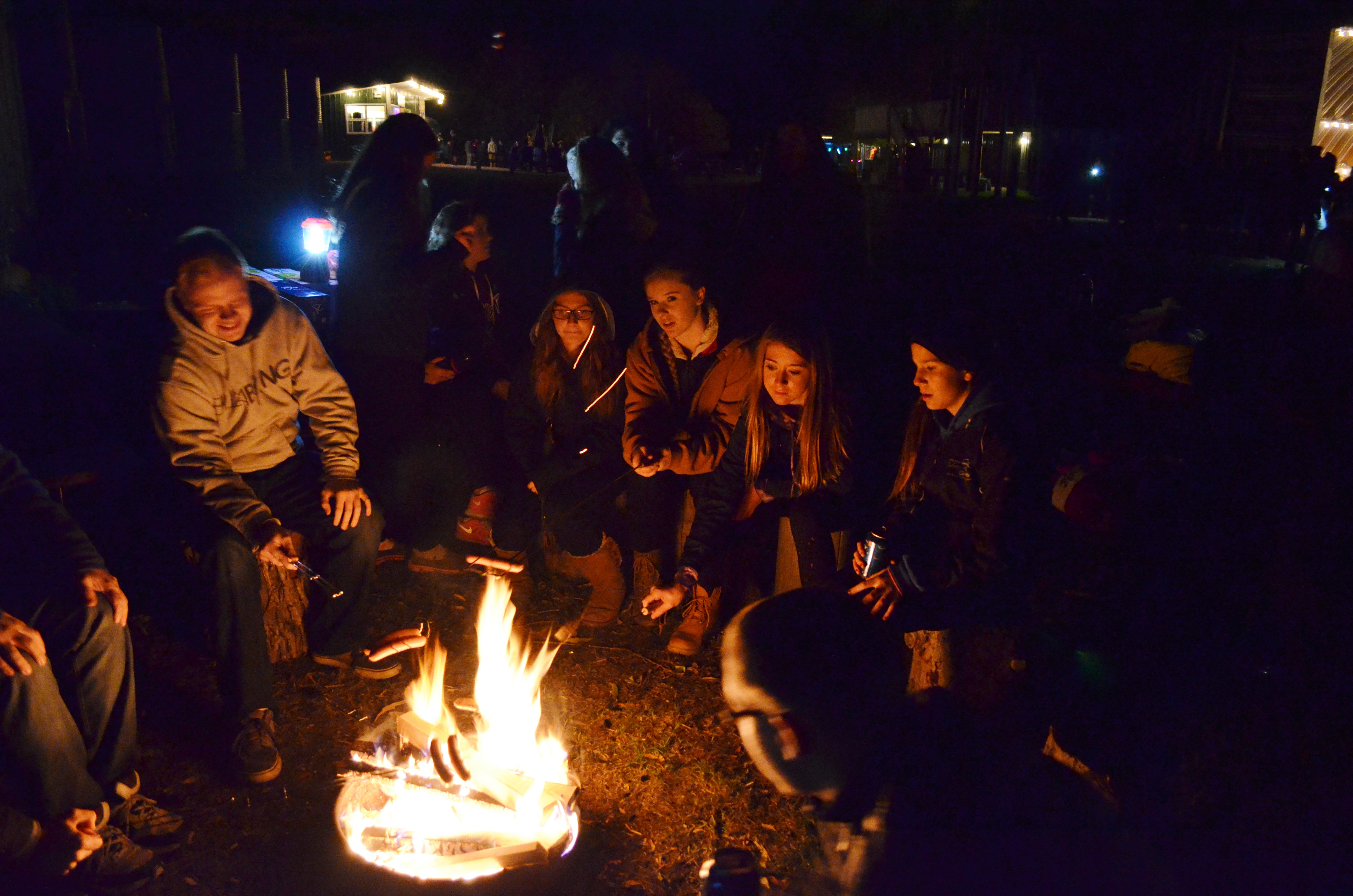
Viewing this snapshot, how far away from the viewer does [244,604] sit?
3.40m

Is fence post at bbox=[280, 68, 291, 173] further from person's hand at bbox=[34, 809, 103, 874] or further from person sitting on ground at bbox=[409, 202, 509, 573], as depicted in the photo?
person's hand at bbox=[34, 809, 103, 874]

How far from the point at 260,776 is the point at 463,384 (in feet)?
8.16

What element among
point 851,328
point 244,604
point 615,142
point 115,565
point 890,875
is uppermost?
point 615,142

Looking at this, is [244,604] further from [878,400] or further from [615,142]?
[615,142]

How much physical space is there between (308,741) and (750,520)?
2052 millimetres

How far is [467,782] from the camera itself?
9.73ft

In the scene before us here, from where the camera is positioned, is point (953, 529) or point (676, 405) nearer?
point (953, 529)

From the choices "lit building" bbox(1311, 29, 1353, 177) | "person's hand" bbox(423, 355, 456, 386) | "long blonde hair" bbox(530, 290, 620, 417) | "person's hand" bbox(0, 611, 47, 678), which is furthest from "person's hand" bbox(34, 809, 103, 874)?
"lit building" bbox(1311, 29, 1353, 177)

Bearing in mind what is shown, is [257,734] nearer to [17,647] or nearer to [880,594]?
[17,647]

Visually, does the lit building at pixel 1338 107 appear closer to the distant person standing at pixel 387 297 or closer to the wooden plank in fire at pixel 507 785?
the distant person standing at pixel 387 297

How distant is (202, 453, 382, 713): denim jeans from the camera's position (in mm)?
3410

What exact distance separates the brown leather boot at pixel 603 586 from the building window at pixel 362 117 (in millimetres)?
35891

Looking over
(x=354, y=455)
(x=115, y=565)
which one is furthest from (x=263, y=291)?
(x=115, y=565)

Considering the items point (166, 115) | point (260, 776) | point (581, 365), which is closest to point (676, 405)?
point (581, 365)
